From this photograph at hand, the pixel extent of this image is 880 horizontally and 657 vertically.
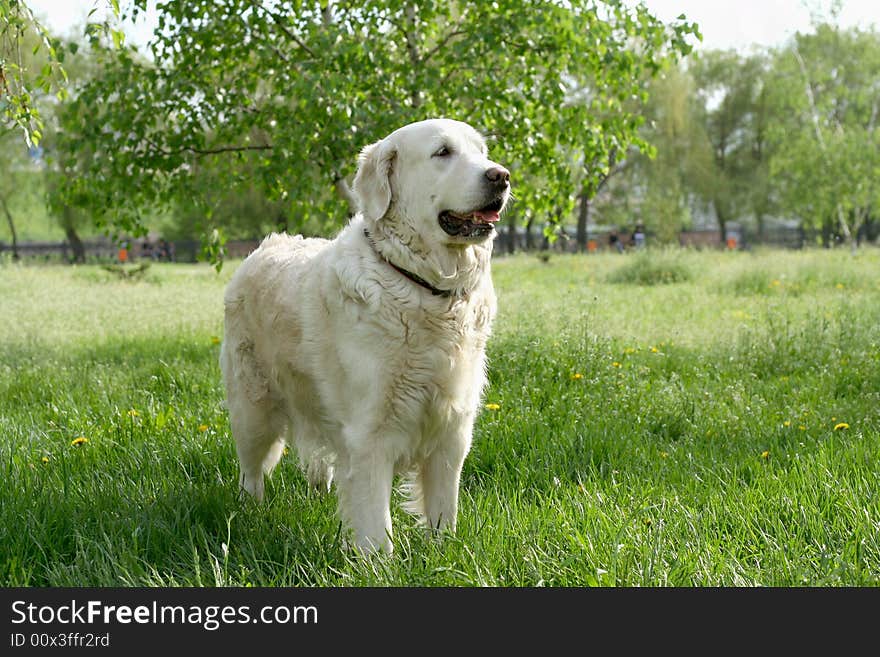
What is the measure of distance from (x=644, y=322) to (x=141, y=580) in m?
7.21

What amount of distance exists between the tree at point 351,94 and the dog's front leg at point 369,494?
12.6 feet

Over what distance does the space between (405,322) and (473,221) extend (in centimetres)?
44

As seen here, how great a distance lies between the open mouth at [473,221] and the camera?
304 centimetres

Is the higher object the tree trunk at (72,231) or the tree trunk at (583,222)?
the tree trunk at (583,222)

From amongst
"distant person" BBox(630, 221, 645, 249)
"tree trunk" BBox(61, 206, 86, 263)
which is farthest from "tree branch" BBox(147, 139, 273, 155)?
"tree trunk" BBox(61, 206, 86, 263)

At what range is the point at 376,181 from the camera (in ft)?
10.4

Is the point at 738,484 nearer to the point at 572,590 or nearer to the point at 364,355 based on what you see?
the point at 572,590

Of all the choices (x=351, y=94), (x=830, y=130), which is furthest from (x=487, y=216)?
(x=830, y=130)

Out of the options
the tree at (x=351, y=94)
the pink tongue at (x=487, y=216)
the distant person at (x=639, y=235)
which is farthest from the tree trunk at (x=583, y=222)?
the pink tongue at (x=487, y=216)

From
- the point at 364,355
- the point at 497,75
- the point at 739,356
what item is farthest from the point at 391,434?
the point at 497,75

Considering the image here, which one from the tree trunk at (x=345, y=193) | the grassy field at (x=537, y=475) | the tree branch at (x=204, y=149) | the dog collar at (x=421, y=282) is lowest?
the grassy field at (x=537, y=475)

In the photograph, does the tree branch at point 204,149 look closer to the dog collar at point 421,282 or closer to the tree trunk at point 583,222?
the dog collar at point 421,282

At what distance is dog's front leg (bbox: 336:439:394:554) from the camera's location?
3.08m

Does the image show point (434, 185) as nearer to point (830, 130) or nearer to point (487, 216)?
point (487, 216)
